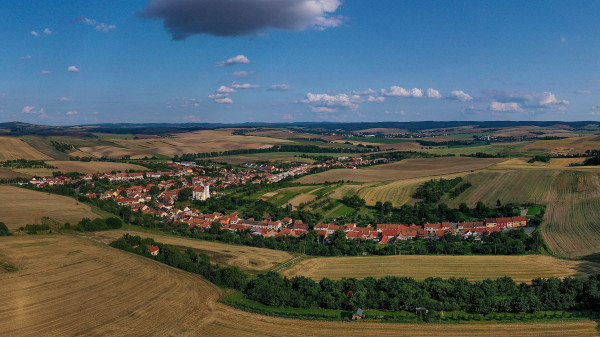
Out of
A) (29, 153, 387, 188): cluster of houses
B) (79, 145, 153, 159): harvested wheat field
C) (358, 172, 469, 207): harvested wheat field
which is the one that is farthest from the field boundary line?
(79, 145, 153, 159): harvested wheat field

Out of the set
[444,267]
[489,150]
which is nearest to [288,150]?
[489,150]

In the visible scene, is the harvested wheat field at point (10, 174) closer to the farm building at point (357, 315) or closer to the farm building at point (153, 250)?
the farm building at point (153, 250)

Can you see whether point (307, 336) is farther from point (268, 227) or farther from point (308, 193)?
point (308, 193)

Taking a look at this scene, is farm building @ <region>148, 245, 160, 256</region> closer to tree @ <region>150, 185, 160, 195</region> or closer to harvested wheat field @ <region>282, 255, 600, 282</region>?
harvested wheat field @ <region>282, 255, 600, 282</region>

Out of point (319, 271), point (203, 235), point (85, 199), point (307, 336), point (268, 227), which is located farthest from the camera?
point (85, 199)

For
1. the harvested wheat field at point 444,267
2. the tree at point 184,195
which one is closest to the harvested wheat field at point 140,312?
the harvested wheat field at point 444,267

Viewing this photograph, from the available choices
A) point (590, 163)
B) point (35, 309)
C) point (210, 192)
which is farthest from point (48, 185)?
point (590, 163)
